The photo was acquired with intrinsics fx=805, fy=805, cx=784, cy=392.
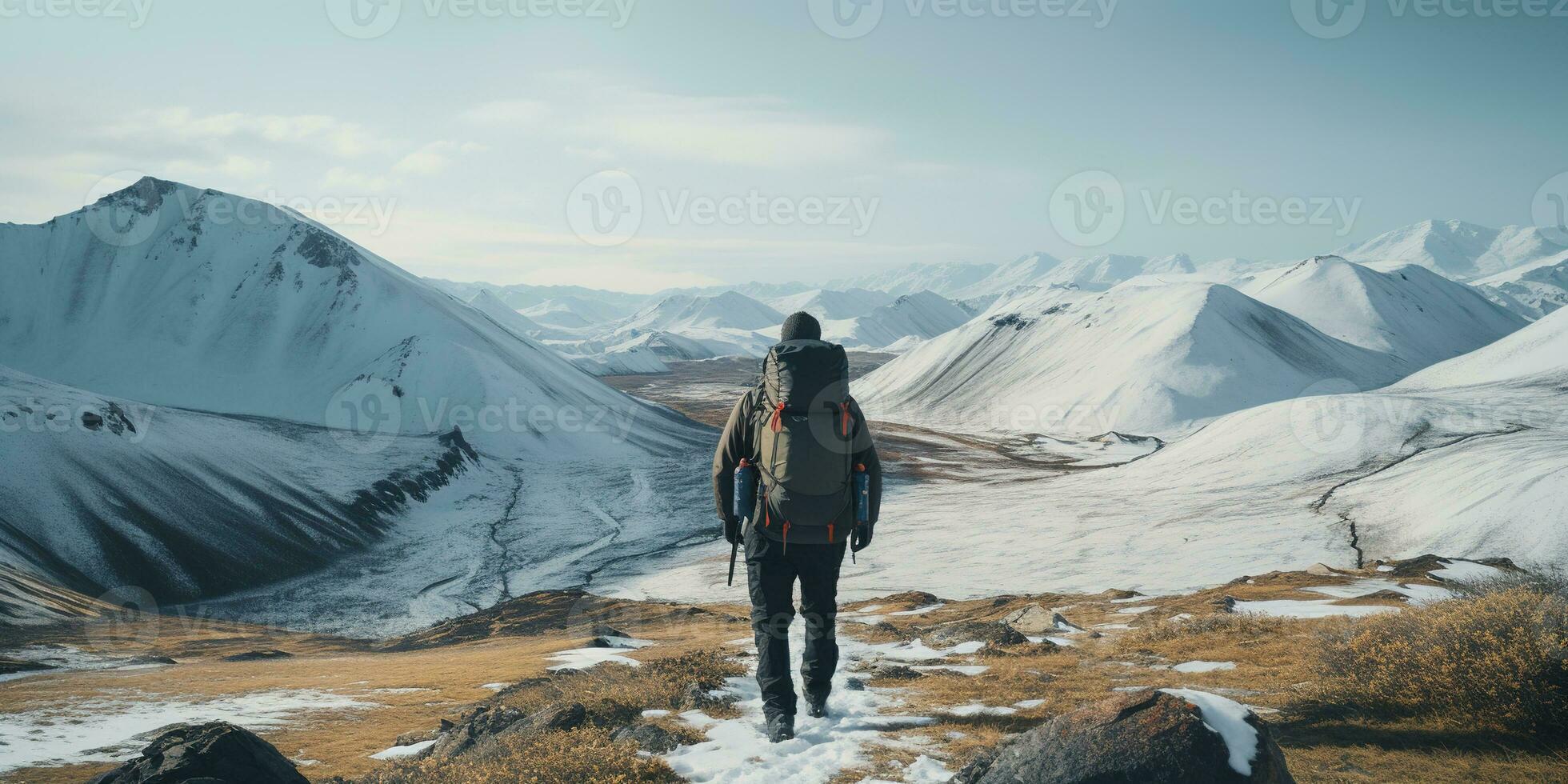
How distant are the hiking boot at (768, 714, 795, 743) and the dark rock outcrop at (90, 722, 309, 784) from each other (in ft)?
15.2

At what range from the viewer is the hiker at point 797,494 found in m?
8.62

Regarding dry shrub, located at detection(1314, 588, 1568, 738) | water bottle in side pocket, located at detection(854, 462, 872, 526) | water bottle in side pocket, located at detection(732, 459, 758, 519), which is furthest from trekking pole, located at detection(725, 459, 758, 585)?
dry shrub, located at detection(1314, 588, 1568, 738)

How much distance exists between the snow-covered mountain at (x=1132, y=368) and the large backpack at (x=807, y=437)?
135 m

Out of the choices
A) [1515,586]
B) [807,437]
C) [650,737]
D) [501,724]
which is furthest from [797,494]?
[1515,586]

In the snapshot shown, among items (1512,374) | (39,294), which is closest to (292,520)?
(39,294)

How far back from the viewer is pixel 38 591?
41.2 meters

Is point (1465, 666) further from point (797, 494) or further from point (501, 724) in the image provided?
point (501, 724)

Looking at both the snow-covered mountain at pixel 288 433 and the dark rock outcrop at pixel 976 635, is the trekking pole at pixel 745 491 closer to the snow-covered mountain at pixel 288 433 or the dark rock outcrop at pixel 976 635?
the dark rock outcrop at pixel 976 635

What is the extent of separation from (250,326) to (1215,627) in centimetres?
15574

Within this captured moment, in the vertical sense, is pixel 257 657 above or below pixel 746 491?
below

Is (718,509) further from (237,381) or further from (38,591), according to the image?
(237,381)

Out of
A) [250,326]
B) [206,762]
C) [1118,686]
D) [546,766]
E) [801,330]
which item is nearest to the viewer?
[206,762]

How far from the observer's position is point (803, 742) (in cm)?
886

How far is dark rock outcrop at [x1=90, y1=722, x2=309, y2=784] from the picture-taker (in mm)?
6832
